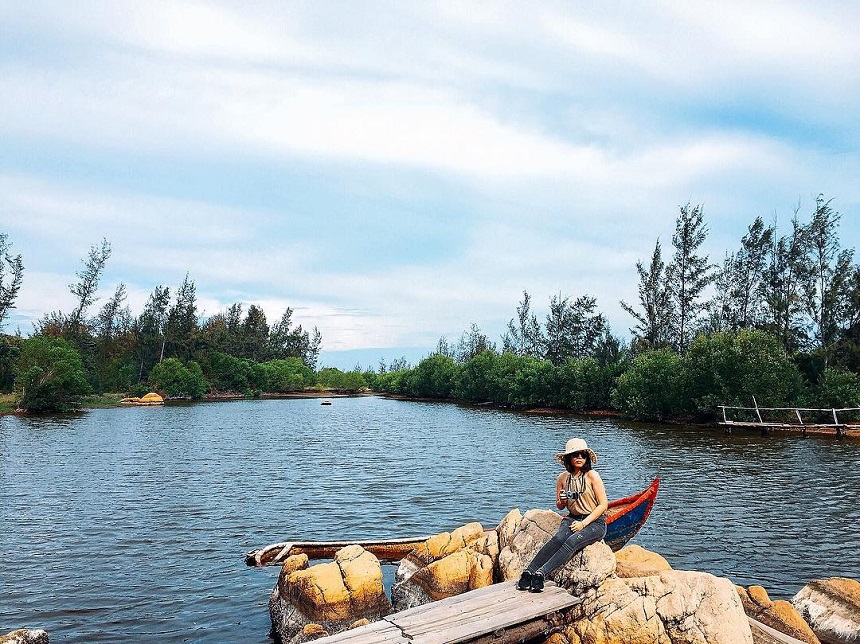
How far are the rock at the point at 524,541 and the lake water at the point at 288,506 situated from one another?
4.90 metres

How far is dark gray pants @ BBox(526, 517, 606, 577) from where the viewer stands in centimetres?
1033

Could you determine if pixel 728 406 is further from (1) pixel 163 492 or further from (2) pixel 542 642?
(2) pixel 542 642

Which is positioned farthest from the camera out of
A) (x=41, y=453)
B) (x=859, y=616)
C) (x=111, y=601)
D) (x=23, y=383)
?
(x=23, y=383)

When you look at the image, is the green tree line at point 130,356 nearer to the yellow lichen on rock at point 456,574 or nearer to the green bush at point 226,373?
the green bush at point 226,373

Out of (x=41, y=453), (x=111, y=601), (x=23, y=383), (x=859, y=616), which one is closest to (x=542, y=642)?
(x=859, y=616)

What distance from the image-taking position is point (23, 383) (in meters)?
64.3

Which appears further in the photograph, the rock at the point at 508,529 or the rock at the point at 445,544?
the rock at the point at 445,544

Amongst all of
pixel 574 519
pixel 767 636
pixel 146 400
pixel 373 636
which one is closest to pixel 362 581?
pixel 373 636

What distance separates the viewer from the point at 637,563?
11930 mm

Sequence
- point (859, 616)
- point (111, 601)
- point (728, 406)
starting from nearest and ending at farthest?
point (859, 616) < point (111, 601) < point (728, 406)

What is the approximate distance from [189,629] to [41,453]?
30955 millimetres

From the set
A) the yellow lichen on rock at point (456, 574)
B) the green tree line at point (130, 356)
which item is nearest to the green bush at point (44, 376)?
the green tree line at point (130, 356)

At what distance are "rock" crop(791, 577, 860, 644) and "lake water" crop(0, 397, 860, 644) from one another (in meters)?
2.48

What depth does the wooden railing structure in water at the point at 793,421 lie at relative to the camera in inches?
1679
